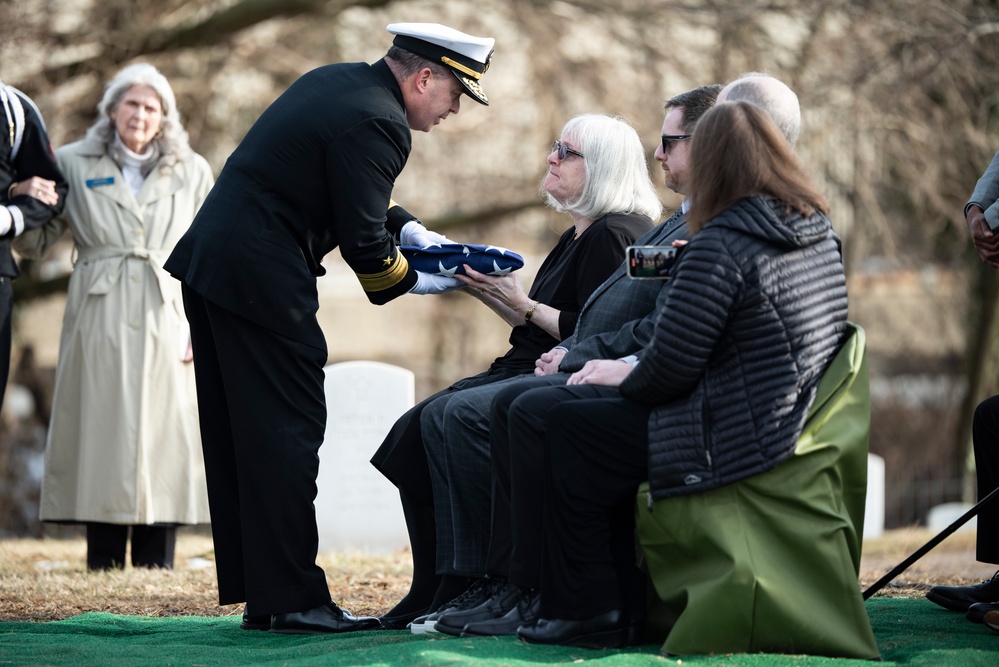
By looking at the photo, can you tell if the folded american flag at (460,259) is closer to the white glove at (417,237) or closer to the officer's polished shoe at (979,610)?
the white glove at (417,237)

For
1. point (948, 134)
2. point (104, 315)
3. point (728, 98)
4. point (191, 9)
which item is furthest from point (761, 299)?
point (191, 9)

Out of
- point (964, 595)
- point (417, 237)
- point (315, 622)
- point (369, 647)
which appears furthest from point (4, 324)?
point (964, 595)

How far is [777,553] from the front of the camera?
3.52 m

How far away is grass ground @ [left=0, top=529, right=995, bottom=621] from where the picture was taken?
16.5 feet

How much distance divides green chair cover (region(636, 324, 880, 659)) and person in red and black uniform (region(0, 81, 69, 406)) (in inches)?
129

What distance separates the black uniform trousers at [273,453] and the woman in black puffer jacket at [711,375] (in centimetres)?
88

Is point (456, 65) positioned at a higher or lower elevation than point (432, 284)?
higher

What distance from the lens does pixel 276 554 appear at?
420 cm

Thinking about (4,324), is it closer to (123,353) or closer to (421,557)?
(123,353)

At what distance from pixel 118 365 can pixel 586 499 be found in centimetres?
333

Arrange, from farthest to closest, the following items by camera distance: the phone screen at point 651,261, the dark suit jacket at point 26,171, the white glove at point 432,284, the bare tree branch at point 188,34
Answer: the bare tree branch at point 188,34 → the dark suit jacket at point 26,171 → the white glove at point 432,284 → the phone screen at point 651,261

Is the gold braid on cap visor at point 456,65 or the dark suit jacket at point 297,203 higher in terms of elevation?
the gold braid on cap visor at point 456,65

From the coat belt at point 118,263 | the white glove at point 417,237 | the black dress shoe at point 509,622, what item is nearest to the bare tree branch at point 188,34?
the coat belt at point 118,263

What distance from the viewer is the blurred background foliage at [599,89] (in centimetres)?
1102
